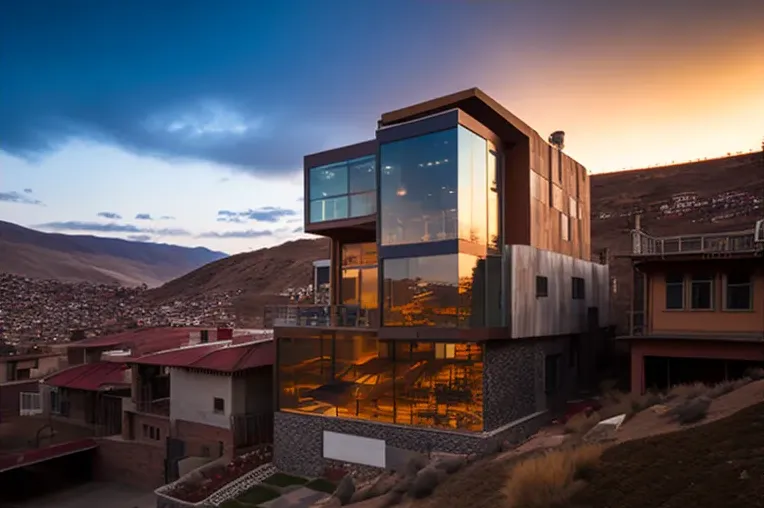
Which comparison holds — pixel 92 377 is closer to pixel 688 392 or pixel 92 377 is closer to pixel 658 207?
pixel 688 392

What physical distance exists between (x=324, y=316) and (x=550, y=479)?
14.5m

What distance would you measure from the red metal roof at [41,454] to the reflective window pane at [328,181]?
1774cm

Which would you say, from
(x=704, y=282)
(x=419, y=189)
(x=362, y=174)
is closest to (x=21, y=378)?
(x=362, y=174)

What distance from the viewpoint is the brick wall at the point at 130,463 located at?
1104 inches

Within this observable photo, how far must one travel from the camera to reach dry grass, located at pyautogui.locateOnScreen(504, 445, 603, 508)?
8.70 metres

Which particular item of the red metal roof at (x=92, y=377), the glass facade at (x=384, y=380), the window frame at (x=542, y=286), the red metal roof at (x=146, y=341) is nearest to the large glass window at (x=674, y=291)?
the window frame at (x=542, y=286)

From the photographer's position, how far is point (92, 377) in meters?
33.6

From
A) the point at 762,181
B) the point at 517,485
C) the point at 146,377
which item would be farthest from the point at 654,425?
the point at 762,181

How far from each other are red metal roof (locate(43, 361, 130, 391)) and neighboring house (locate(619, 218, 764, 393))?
26.8m

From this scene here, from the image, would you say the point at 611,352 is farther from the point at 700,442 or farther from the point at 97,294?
the point at 97,294

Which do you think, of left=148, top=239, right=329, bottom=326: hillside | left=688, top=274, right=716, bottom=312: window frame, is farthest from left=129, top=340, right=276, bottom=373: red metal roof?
left=148, top=239, right=329, bottom=326: hillside

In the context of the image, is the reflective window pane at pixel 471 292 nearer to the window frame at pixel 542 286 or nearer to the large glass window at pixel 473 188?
the large glass window at pixel 473 188

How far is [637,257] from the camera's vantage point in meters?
21.2

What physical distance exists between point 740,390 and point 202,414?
21.1 metres
